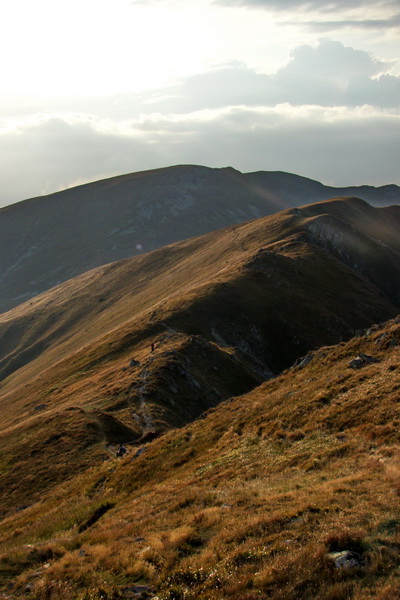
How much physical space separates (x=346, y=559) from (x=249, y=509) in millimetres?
5751

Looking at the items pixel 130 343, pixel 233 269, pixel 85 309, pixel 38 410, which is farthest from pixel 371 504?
pixel 85 309

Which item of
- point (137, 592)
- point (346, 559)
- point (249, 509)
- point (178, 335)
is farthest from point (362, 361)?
point (178, 335)

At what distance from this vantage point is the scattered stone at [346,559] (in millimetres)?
12258

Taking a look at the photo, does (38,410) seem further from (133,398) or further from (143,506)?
(143,506)

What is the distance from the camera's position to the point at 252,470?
953 inches

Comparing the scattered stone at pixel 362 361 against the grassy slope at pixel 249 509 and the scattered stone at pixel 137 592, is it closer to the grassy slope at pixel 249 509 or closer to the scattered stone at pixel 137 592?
the grassy slope at pixel 249 509

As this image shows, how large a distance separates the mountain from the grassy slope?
1343cm

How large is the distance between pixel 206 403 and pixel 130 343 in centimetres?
3209

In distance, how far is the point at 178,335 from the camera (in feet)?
273

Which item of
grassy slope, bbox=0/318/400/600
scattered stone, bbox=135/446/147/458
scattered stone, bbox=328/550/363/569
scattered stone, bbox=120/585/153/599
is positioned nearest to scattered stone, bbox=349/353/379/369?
grassy slope, bbox=0/318/400/600

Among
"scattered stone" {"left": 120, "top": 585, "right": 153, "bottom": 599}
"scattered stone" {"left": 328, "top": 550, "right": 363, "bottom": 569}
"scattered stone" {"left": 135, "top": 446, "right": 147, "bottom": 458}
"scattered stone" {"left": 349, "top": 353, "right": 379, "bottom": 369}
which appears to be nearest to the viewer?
"scattered stone" {"left": 328, "top": 550, "right": 363, "bottom": 569}

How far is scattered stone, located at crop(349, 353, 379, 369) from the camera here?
33.1 m

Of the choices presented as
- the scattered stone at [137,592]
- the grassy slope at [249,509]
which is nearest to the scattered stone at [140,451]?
the grassy slope at [249,509]

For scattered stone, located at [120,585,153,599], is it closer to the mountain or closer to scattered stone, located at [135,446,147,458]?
scattered stone, located at [135,446,147,458]
